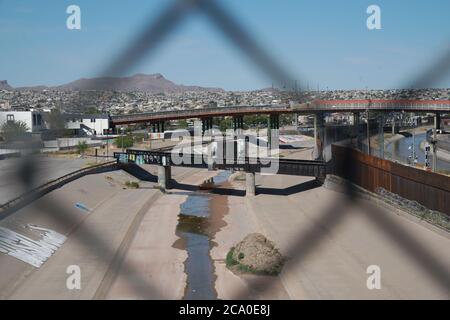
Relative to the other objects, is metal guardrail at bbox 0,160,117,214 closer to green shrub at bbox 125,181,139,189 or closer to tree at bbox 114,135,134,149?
green shrub at bbox 125,181,139,189

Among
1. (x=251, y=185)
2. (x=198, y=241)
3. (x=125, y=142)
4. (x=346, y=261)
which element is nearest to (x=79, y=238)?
(x=198, y=241)

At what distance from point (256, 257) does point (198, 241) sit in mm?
3992

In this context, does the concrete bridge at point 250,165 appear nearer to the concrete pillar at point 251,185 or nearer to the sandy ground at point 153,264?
the concrete pillar at point 251,185

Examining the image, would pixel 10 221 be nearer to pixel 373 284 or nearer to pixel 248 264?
pixel 248 264

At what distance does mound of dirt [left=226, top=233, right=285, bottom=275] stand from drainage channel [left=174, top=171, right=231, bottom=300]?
0.54 meters

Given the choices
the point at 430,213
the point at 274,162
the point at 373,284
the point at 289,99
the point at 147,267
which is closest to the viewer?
the point at 289,99

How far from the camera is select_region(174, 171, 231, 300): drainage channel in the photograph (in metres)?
10.9

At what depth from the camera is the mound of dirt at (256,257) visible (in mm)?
11180

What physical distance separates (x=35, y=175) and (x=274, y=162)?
805 inches

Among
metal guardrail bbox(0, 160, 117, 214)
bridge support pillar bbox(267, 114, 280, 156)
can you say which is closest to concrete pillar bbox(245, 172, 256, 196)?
metal guardrail bbox(0, 160, 117, 214)

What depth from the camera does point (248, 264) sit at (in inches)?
462
